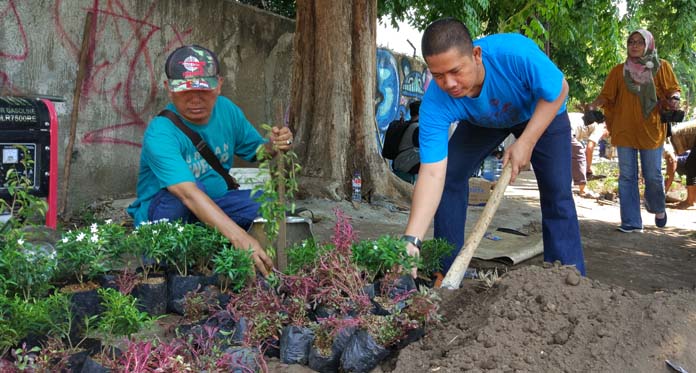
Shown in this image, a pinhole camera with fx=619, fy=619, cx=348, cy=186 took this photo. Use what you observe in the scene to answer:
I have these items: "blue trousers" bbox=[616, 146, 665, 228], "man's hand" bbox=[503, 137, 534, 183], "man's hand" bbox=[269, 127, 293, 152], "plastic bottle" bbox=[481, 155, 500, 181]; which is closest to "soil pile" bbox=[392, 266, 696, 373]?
"man's hand" bbox=[503, 137, 534, 183]

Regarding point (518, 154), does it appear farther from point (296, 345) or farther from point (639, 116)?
point (639, 116)

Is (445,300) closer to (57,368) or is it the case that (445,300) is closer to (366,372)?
(366,372)

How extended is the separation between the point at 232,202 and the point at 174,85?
804mm

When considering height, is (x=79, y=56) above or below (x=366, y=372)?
above

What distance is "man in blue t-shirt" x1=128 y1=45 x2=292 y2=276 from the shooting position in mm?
3008

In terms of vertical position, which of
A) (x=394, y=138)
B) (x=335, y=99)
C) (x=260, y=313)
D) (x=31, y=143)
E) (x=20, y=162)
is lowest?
(x=260, y=313)

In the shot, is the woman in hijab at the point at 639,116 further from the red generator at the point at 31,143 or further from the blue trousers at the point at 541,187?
the red generator at the point at 31,143

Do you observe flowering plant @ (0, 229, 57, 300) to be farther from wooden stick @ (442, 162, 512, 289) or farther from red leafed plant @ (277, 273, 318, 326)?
wooden stick @ (442, 162, 512, 289)

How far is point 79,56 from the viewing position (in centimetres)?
609

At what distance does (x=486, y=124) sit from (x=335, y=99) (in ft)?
11.6

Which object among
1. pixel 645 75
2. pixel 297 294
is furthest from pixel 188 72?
pixel 645 75

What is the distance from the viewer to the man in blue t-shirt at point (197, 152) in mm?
3008

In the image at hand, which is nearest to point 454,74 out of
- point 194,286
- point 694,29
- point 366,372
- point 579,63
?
point 366,372

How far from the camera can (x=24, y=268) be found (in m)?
2.44
